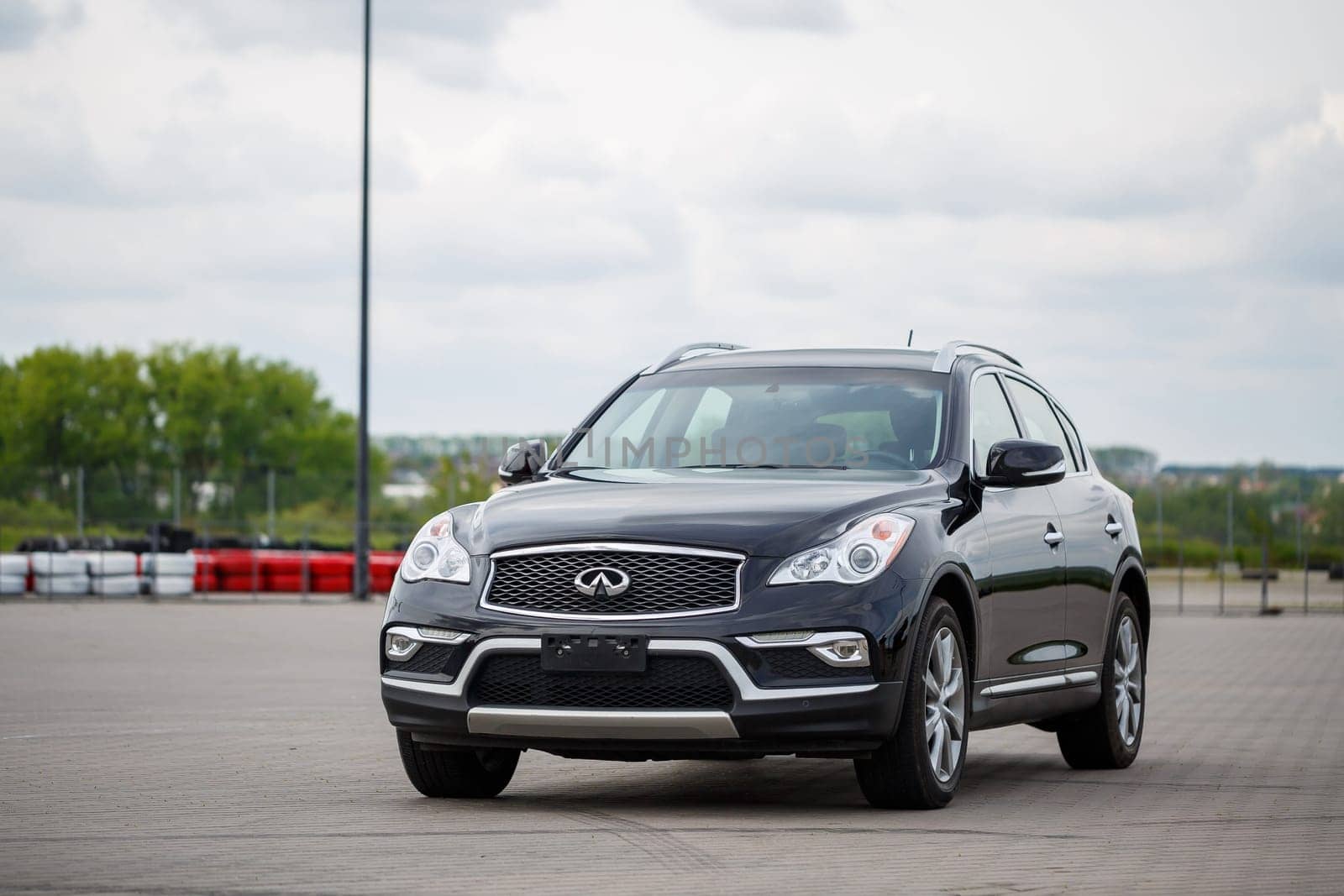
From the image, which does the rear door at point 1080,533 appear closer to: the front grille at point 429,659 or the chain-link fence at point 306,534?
the front grille at point 429,659

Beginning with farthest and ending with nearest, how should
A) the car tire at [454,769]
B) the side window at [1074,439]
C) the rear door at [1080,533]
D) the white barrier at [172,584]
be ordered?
the white barrier at [172,584]
the side window at [1074,439]
the rear door at [1080,533]
the car tire at [454,769]

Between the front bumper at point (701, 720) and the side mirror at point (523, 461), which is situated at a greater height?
the side mirror at point (523, 461)

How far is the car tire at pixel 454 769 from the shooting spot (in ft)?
28.0

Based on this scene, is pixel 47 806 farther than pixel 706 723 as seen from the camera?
Yes

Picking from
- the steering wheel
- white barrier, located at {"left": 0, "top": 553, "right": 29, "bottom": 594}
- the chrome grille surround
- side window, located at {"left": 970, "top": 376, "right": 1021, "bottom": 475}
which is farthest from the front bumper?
white barrier, located at {"left": 0, "top": 553, "right": 29, "bottom": 594}

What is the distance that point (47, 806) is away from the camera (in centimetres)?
828

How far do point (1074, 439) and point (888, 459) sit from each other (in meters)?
2.58

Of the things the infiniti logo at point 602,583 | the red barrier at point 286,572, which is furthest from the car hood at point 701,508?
the red barrier at point 286,572

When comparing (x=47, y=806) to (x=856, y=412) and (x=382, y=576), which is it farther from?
(x=382, y=576)

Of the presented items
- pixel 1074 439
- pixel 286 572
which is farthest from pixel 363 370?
pixel 1074 439

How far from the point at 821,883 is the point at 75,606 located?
29.7m


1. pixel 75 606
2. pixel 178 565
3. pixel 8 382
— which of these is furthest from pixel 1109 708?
pixel 8 382

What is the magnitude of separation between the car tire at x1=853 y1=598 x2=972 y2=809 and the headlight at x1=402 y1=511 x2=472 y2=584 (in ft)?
5.52

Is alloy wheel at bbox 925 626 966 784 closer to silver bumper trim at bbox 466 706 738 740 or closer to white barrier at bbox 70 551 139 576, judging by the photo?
silver bumper trim at bbox 466 706 738 740
